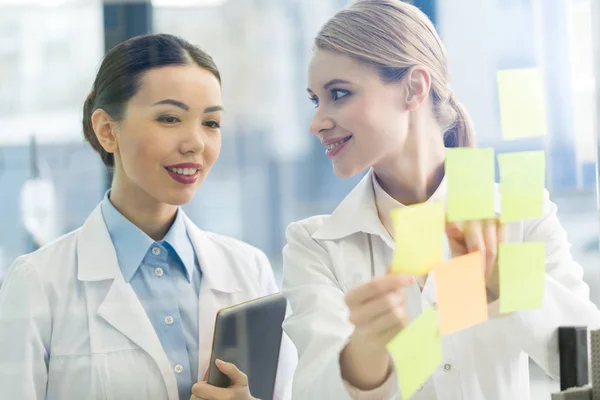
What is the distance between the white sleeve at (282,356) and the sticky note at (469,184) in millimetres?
326

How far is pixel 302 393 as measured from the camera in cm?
116

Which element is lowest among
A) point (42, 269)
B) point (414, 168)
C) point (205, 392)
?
point (205, 392)

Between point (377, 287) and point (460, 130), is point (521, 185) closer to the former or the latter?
point (460, 130)

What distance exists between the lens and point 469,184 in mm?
1248

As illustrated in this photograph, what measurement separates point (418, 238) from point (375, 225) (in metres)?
0.07

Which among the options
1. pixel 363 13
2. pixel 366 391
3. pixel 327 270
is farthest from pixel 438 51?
pixel 366 391

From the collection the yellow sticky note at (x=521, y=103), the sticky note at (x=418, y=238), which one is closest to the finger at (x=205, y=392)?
the sticky note at (x=418, y=238)

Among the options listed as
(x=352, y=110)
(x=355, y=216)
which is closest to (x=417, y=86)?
(x=352, y=110)

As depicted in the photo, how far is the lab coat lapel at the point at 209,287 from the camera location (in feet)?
3.64

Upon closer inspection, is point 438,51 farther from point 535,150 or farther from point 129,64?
point 129,64

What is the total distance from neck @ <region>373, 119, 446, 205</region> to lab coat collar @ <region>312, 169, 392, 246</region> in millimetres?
29

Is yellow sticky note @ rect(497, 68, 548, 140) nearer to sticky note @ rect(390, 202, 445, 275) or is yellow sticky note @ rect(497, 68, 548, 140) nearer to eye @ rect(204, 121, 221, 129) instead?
sticky note @ rect(390, 202, 445, 275)

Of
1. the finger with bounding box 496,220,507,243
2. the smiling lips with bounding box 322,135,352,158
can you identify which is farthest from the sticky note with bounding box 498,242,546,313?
the smiling lips with bounding box 322,135,352,158

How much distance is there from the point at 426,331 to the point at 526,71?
54 cm
